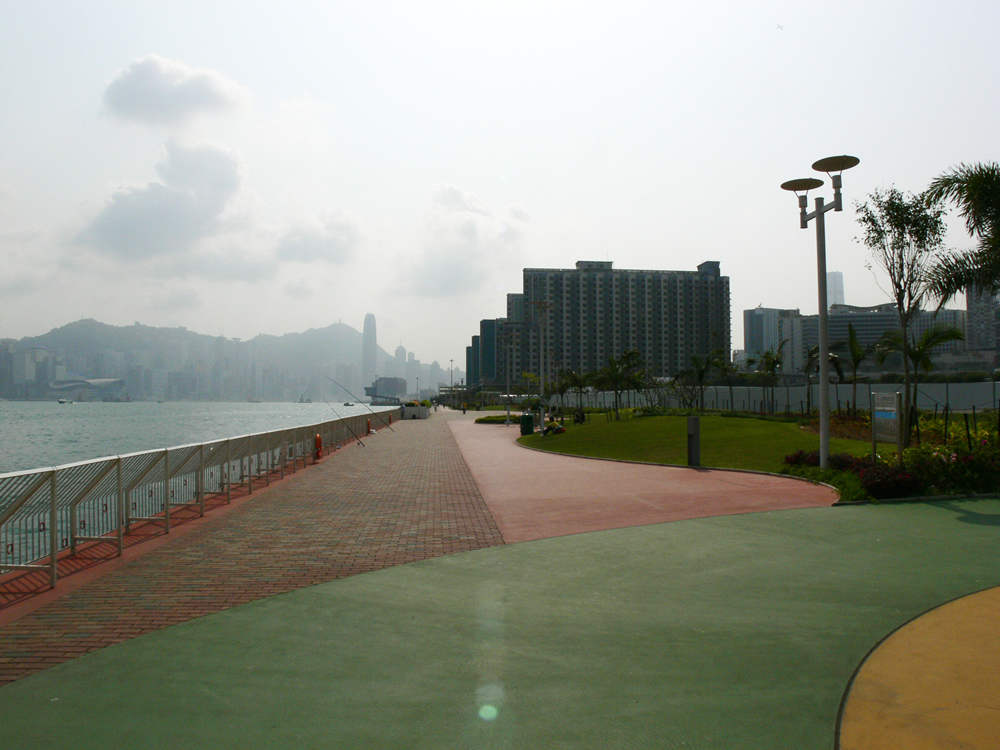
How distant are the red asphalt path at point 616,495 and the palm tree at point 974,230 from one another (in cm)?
530

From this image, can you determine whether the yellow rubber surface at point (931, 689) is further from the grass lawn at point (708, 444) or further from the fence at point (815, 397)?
the fence at point (815, 397)

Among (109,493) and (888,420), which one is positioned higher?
(888,420)

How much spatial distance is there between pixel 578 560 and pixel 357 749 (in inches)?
165

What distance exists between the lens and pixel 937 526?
8609mm

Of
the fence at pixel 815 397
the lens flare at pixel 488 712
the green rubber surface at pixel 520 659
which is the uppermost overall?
the fence at pixel 815 397

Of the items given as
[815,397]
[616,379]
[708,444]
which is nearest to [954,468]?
[708,444]

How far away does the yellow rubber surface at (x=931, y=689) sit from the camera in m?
3.33

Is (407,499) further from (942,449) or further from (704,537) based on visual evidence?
(942,449)

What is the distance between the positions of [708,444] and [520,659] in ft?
55.7

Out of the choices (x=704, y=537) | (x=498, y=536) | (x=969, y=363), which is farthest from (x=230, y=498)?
(x=969, y=363)

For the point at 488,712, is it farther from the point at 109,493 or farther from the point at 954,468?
the point at 954,468

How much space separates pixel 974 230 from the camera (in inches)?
517

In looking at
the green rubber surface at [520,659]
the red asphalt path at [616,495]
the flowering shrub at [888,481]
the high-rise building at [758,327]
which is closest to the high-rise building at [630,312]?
the high-rise building at [758,327]

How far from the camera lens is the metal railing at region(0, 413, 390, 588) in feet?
20.9
